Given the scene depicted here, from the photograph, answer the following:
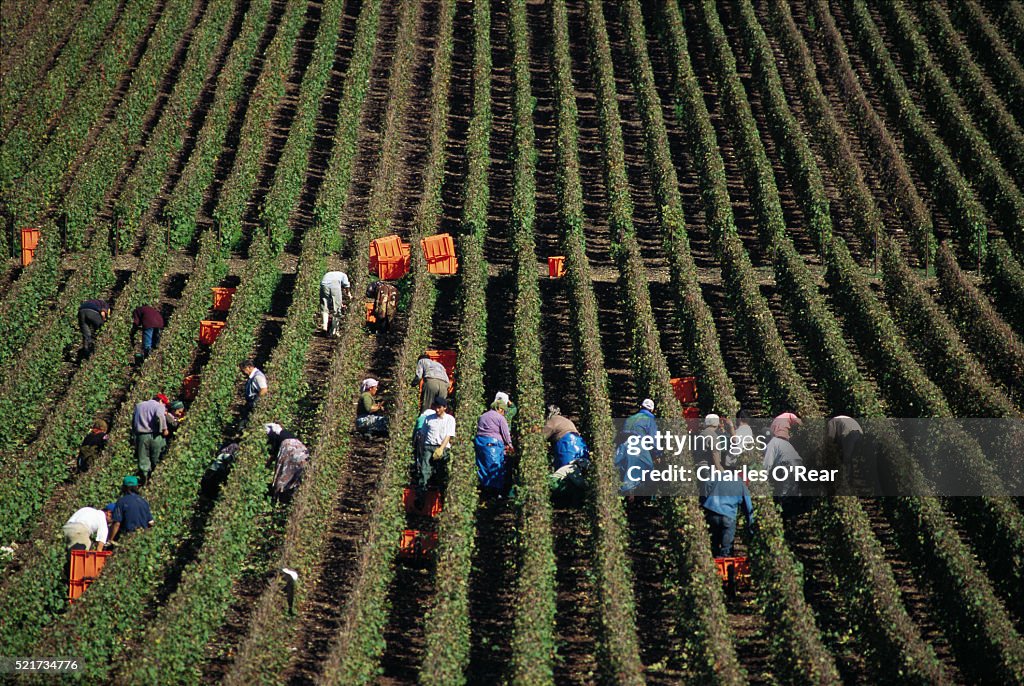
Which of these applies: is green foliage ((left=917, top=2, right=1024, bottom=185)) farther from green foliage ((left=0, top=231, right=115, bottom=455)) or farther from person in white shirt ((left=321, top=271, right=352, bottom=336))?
green foliage ((left=0, top=231, right=115, bottom=455))

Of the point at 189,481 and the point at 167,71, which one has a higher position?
the point at 167,71

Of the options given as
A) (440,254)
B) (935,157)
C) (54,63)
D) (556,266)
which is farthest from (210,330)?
(935,157)

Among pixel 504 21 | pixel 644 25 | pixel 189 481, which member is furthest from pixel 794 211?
pixel 189 481

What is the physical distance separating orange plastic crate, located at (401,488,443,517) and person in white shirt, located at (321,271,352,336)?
5237mm

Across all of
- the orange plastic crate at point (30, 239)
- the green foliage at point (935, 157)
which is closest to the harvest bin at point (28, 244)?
the orange plastic crate at point (30, 239)

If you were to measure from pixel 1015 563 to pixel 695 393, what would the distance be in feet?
20.8

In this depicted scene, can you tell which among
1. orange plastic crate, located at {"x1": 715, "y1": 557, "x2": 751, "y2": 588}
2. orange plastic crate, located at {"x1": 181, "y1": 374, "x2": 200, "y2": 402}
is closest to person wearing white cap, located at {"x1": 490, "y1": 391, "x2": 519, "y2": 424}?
orange plastic crate, located at {"x1": 715, "y1": 557, "x2": 751, "y2": 588}

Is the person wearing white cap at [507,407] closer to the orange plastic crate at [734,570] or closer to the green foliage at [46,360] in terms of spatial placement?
the orange plastic crate at [734,570]

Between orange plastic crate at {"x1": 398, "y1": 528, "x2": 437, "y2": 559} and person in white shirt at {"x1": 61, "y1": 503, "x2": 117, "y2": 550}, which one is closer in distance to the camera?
person in white shirt at {"x1": 61, "y1": 503, "x2": 117, "y2": 550}

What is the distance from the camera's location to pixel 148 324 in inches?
842

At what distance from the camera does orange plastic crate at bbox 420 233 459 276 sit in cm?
2478

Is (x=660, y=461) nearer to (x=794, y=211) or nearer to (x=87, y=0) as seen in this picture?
(x=794, y=211)

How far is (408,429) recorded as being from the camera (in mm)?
18516

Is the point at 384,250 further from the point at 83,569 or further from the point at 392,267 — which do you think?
the point at 83,569
